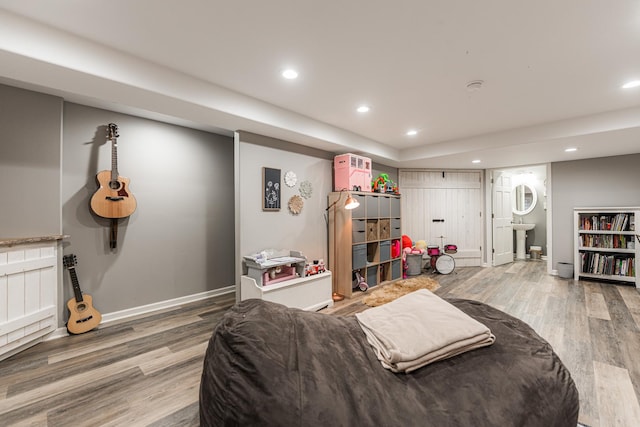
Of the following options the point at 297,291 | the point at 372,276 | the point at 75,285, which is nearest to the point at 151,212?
the point at 75,285

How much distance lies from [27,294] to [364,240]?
3.68m

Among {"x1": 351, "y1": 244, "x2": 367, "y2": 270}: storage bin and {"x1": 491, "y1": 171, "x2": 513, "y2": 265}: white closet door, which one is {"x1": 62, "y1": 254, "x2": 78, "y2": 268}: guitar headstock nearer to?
{"x1": 351, "y1": 244, "x2": 367, "y2": 270}: storage bin

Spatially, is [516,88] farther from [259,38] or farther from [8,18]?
[8,18]

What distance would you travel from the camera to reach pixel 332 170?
428 cm

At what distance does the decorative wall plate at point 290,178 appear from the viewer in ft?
11.9

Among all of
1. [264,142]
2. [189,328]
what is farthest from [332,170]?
[189,328]

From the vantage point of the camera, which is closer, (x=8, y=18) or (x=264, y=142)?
(x=8, y=18)

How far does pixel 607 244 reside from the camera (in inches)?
178

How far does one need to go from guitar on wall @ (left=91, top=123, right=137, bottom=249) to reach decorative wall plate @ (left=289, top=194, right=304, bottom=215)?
6.02 ft

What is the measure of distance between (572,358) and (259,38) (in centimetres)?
345

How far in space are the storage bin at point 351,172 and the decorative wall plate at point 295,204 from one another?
71 centimetres

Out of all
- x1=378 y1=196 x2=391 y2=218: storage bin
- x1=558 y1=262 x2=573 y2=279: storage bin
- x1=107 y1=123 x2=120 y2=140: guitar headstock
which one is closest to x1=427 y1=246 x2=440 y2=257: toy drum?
x1=378 y1=196 x2=391 y2=218: storage bin

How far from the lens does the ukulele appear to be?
8.92 feet

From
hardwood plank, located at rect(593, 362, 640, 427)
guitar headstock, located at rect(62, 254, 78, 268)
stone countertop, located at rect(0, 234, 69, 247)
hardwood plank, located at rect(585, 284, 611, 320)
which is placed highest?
stone countertop, located at rect(0, 234, 69, 247)
